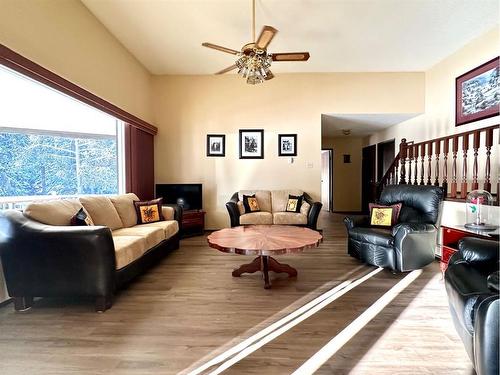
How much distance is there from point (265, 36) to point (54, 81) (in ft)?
7.23

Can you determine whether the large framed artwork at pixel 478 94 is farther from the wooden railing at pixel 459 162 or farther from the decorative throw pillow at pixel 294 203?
the decorative throw pillow at pixel 294 203

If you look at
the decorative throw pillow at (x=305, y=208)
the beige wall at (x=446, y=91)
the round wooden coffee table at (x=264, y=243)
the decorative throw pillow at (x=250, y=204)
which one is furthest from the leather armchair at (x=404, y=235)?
the decorative throw pillow at (x=250, y=204)

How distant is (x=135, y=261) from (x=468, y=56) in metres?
5.63

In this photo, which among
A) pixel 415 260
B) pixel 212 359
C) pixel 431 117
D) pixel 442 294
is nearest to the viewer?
pixel 212 359

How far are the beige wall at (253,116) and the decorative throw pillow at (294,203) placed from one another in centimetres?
52

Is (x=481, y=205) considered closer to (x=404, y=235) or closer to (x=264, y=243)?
(x=404, y=235)

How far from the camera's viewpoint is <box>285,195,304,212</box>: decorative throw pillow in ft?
15.8

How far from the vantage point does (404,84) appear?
520 centimetres

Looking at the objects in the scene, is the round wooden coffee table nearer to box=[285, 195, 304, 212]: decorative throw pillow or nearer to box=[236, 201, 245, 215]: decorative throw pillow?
box=[236, 201, 245, 215]: decorative throw pillow

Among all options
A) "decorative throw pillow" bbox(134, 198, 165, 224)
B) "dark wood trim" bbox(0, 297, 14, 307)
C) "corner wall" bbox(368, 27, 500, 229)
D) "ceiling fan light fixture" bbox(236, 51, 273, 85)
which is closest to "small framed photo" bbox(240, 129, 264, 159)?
"decorative throw pillow" bbox(134, 198, 165, 224)

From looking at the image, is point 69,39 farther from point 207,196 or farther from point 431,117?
point 431,117

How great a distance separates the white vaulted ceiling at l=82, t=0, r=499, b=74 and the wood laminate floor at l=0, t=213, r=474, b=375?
10.7 feet

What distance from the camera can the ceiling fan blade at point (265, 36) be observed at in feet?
8.06

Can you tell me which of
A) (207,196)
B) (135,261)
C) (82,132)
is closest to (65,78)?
(82,132)
